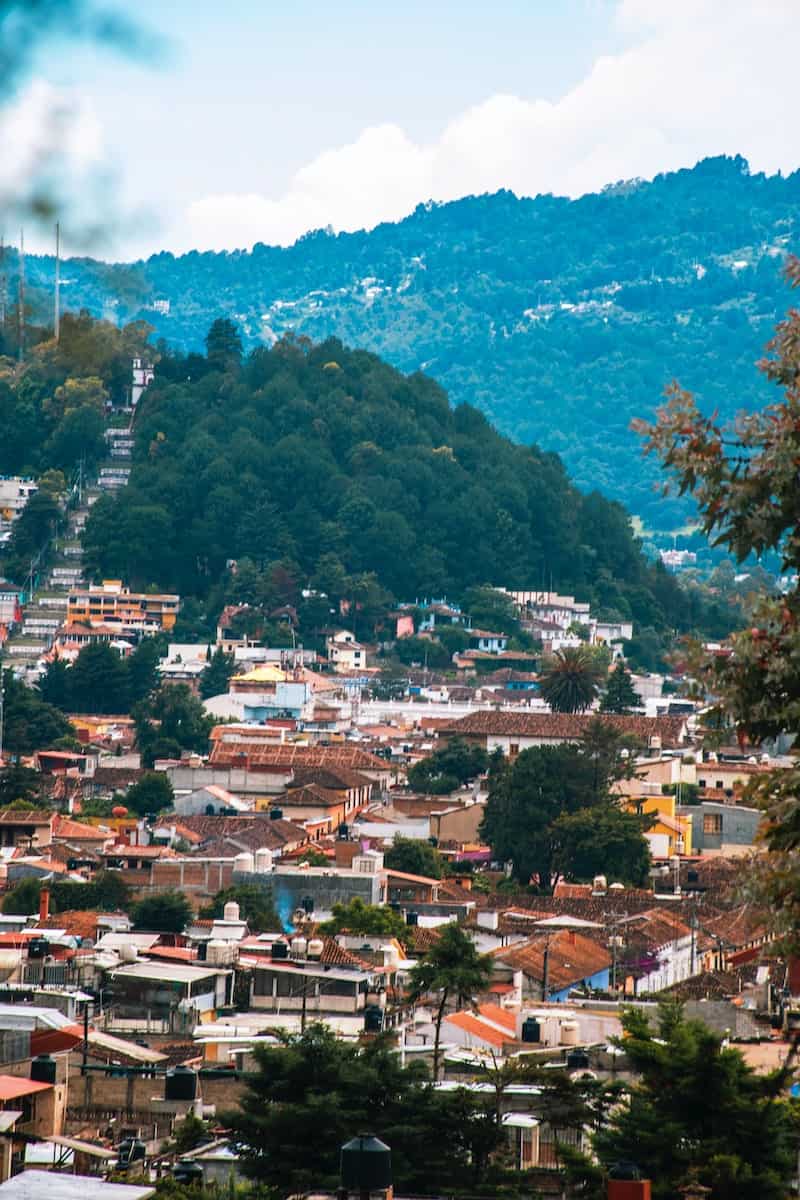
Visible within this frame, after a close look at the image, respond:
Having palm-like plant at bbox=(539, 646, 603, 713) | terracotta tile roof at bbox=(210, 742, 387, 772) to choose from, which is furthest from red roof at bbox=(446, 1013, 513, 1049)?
palm-like plant at bbox=(539, 646, 603, 713)

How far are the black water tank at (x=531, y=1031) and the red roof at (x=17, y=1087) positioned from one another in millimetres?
5636

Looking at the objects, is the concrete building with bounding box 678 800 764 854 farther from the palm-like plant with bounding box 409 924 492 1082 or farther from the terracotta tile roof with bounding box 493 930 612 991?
the palm-like plant with bounding box 409 924 492 1082

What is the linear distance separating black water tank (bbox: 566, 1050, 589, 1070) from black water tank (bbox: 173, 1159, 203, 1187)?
3.92 meters

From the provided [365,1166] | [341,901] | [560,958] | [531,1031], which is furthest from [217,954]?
[365,1166]

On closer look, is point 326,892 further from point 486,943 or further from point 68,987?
point 68,987

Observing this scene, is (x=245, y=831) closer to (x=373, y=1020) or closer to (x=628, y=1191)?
(x=373, y=1020)

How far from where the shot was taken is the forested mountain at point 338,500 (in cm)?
10919

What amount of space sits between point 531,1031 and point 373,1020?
1.35m

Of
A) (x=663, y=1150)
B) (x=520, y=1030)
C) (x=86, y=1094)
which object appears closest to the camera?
(x=663, y=1150)

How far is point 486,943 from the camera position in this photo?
114 ft

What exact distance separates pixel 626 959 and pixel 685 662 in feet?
75.4

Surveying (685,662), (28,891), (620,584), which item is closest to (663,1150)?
(685,662)

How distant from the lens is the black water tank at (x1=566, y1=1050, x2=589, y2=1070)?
21.2 metres

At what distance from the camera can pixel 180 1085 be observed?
2091 centimetres
